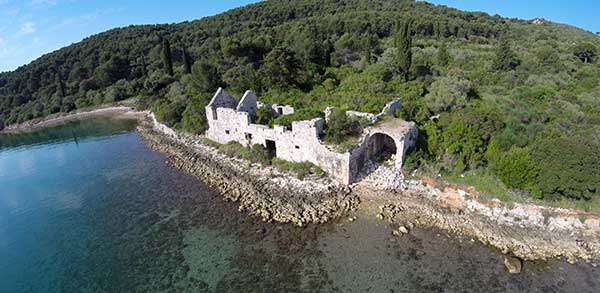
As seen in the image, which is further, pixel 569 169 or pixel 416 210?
pixel 416 210

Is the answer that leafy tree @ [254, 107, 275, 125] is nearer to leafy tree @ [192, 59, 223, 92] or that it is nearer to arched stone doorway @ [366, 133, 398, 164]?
arched stone doorway @ [366, 133, 398, 164]

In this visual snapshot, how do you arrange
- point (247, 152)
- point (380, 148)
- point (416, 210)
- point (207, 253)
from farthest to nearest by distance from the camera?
point (247, 152) → point (380, 148) → point (416, 210) → point (207, 253)

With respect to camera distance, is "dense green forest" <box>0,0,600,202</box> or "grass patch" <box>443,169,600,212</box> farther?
"dense green forest" <box>0,0,600,202</box>

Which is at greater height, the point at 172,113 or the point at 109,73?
the point at 109,73

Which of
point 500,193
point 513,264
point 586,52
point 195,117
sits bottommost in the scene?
point 513,264

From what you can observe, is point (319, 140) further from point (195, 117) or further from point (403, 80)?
point (403, 80)

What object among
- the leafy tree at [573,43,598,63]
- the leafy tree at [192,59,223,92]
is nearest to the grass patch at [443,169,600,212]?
the leafy tree at [192,59,223,92]

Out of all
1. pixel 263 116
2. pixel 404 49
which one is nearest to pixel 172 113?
pixel 263 116

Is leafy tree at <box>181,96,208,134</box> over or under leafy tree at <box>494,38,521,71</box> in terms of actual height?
under
